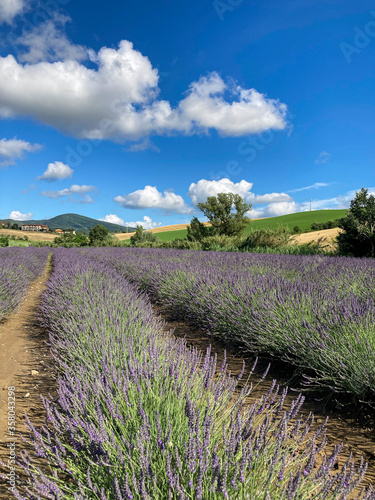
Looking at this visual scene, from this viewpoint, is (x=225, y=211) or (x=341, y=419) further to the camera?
(x=225, y=211)

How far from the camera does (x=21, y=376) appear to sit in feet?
A: 8.95

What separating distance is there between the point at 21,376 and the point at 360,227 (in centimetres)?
1167

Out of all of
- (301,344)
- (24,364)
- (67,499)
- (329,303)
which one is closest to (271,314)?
(301,344)

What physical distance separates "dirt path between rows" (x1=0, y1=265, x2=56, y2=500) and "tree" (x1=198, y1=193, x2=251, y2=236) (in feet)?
93.2

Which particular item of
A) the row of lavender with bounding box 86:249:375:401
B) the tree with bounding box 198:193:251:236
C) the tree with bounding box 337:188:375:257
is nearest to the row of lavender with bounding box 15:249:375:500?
the row of lavender with bounding box 86:249:375:401

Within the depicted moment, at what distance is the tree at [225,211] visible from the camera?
32.2 meters

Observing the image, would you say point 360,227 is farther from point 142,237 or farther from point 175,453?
point 142,237

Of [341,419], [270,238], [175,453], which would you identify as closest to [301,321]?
[341,419]

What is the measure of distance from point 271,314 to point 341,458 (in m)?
1.33

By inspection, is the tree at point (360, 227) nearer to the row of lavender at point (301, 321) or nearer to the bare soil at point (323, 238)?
the bare soil at point (323, 238)

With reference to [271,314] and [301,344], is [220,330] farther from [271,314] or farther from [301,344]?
[301,344]

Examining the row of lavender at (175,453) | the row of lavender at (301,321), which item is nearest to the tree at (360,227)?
the row of lavender at (301,321)

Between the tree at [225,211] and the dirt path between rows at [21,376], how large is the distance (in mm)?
28404

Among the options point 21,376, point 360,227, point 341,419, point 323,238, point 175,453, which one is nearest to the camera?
point 175,453
